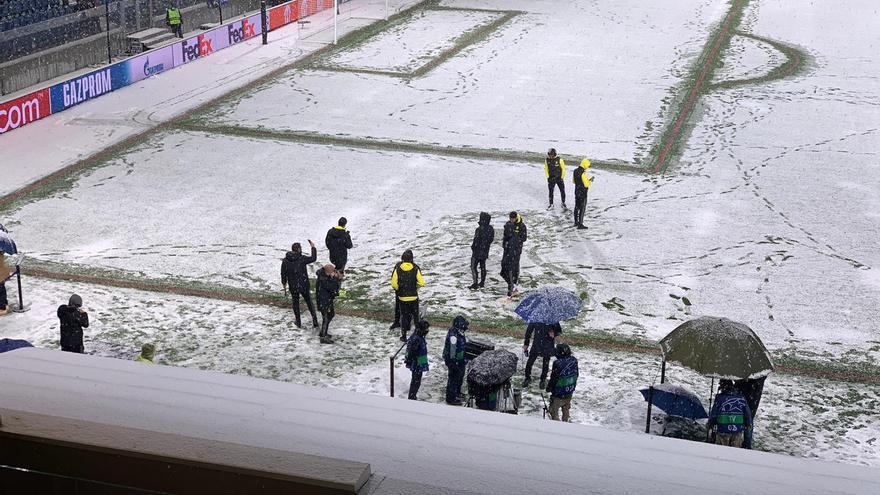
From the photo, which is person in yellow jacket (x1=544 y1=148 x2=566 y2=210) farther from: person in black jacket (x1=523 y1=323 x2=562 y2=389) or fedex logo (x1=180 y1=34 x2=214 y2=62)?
fedex logo (x1=180 y1=34 x2=214 y2=62)

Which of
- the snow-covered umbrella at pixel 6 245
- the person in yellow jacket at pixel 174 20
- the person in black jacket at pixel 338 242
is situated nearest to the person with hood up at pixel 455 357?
the person in black jacket at pixel 338 242

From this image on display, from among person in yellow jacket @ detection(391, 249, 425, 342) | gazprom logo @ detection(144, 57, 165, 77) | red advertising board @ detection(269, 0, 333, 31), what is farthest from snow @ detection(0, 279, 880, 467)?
red advertising board @ detection(269, 0, 333, 31)

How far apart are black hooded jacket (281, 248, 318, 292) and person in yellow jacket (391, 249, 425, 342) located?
1.46m

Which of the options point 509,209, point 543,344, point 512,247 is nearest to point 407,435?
point 543,344

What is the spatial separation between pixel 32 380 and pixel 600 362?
9.91 metres

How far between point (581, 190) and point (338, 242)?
580 centimetres

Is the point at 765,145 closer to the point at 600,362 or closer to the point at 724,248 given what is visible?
the point at 724,248

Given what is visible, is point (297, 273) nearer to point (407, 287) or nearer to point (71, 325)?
point (407, 287)

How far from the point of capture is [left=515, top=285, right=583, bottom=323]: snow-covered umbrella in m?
13.8

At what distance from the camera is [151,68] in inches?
1366

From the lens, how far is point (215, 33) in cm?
3819

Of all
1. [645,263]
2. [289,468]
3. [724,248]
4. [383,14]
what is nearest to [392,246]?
[645,263]

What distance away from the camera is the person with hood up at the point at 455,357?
13.2m

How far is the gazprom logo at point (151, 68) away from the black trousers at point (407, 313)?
2161 centimetres
